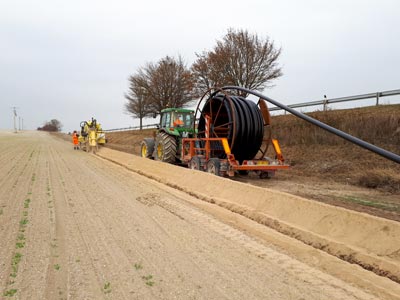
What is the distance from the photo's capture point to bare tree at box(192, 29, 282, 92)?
78.5ft

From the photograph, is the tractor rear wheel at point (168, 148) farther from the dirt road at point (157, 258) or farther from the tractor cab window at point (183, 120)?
the dirt road at point (157, 258)

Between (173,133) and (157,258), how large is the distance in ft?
35.5

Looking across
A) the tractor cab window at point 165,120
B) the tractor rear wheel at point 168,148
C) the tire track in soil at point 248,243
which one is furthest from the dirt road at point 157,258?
the tractor cab window at point 165,120

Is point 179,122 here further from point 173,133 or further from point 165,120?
point 165,120

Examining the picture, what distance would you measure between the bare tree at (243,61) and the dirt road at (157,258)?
58.8ft

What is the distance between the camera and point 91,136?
84.0 ft

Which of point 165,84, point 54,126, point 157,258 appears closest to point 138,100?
point 165,84

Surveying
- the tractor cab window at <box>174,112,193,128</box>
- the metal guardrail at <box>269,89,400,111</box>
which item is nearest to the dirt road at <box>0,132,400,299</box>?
the tractor cab window at <box>174,112,193,128</box>

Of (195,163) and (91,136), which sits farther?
(91,136)

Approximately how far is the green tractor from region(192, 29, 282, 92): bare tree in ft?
30.5

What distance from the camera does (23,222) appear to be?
602cm

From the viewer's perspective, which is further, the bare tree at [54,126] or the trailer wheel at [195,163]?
the bare tree at [54,126]

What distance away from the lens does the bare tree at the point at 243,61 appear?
23.9 meters

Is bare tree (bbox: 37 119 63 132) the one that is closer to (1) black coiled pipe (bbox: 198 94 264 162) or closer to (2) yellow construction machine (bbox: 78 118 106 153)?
(2) yellow construction machine (bbox: 78 118 106 153)
